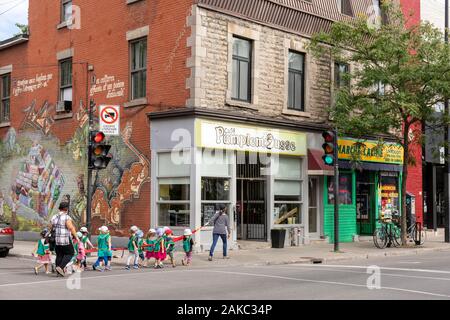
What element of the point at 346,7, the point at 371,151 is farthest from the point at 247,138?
the point at 346,7

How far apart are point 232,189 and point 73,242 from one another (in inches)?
266

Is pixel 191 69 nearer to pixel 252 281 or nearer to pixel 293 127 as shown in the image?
pixel 293 127

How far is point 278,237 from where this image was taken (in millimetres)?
21156

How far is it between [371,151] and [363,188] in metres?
1.68

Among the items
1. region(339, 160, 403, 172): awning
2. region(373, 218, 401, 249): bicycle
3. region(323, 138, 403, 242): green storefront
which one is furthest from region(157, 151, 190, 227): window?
region(339, 160, 403, 172): awning

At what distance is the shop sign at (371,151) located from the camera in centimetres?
2381

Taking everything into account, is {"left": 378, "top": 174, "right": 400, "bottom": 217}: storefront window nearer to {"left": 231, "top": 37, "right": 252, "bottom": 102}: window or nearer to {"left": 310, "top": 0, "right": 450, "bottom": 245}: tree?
{"left": 310, "top": 0, "right": 450, "bottom": 245}: tree

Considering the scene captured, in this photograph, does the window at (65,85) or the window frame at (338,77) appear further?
the window frame at (338,77)

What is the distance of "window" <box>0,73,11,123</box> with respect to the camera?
27.7 meters

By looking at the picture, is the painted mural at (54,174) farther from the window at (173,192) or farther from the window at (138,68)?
the window at (138,68)

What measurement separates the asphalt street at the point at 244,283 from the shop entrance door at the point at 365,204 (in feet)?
29.4

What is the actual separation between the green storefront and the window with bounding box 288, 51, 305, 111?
2358mm

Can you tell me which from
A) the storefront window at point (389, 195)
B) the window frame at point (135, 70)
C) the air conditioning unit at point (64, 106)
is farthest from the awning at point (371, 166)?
the air conditioning unit at point (64, 106)

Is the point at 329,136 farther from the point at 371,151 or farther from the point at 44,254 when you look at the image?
the point at 44,254
